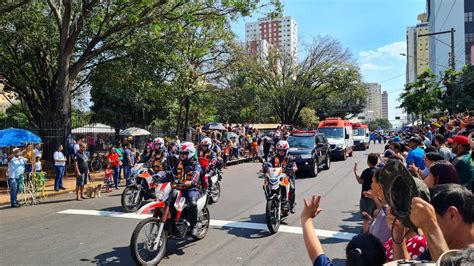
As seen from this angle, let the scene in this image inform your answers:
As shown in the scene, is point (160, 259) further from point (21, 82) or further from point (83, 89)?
point (83, 89)

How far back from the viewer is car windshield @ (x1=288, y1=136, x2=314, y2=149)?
17394 millimetres

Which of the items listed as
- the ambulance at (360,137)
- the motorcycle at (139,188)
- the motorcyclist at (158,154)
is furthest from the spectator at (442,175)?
the ambulance at (360,137)

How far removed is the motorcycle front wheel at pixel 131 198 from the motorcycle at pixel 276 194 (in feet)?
12.1

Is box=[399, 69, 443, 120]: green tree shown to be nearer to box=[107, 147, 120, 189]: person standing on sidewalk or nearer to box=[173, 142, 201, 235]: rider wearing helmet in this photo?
box=[107, 147, 120, 189]: person standing on sidewalk

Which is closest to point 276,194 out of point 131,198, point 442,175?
point 442,175

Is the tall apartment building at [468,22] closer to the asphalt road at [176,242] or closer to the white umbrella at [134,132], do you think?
the white umbrella at [134,132]

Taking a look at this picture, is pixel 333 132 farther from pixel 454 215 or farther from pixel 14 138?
pixel 454 215

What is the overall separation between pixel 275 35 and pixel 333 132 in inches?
1520

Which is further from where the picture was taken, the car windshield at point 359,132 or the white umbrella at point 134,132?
the car windshield at point 359,132

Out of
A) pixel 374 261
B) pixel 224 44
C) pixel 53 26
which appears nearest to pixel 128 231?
pixel 374 261

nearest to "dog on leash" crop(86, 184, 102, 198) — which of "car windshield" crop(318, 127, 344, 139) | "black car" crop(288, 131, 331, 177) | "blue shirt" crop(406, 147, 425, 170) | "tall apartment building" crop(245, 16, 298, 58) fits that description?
"black car" crop(288, 131, 331, 177)

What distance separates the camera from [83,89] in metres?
30.6

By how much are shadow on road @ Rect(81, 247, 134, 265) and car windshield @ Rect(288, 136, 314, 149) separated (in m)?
11.7

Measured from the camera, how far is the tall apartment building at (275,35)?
151 ft
